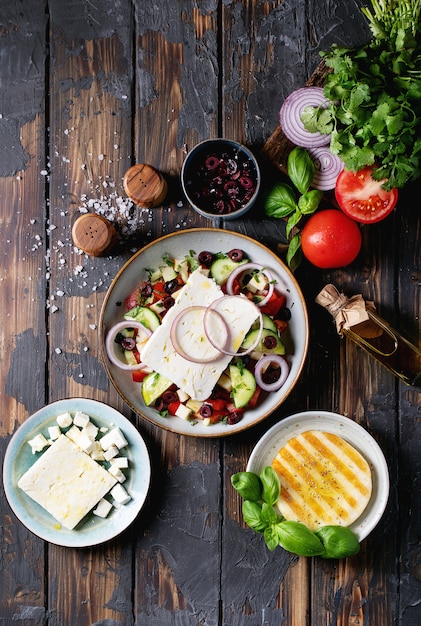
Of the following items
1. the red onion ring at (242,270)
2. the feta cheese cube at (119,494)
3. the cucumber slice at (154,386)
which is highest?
the red onion ring at (242,270)

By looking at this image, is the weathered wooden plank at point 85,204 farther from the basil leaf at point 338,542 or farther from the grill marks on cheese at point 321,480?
the basil leaf at point 338,542

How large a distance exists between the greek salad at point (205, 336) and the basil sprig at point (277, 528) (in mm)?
228

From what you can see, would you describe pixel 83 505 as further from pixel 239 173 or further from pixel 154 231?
pixel 239 173

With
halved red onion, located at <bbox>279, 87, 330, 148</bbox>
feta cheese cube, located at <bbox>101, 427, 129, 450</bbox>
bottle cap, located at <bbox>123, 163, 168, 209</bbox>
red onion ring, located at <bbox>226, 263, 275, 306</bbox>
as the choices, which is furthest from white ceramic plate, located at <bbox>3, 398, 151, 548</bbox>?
halved red onion, located at <bbox>279, 87, 330, 148</bbox>

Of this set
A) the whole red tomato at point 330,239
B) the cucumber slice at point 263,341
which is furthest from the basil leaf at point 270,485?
the whole red tomato at point 330,239

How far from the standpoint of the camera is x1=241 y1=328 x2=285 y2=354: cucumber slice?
2316 mm

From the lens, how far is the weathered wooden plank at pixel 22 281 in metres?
2.54

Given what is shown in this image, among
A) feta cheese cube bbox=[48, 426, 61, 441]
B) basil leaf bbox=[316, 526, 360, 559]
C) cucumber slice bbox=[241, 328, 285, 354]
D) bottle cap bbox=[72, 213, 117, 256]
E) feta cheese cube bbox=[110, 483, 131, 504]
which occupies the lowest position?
basil leaf bbox=[316, 526, 360, 559]

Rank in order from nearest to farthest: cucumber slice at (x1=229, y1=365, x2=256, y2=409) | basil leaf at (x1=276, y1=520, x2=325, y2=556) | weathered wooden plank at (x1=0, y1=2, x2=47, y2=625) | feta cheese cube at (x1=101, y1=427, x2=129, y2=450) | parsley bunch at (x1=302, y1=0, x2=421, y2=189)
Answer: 1. parsley bunch at (x1=302, y1=0, x2=421, y2=189)
2. basil leaf at (x1=276, y1=520, x2=325, y2=556)
3. cucumber slice at (x1=229, y1=365, x2=256, y2=409)
4. feta cheese cube at (x1=101, y1=427, x2=129, y2=450)
5. weathered wooden plank at (x1=0, y1=2, x2=47, y2=625)

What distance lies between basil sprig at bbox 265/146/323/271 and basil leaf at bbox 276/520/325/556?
89 cm

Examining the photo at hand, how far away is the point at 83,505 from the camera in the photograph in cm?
242

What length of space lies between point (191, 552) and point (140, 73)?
1795 millimetres

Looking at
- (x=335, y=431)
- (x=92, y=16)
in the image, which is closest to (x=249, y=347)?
(x=335, y=431)

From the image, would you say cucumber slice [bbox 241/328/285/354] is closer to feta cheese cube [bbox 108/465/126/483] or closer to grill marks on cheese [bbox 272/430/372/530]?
grill marks on cheese [bbox 272/430/372/530]
